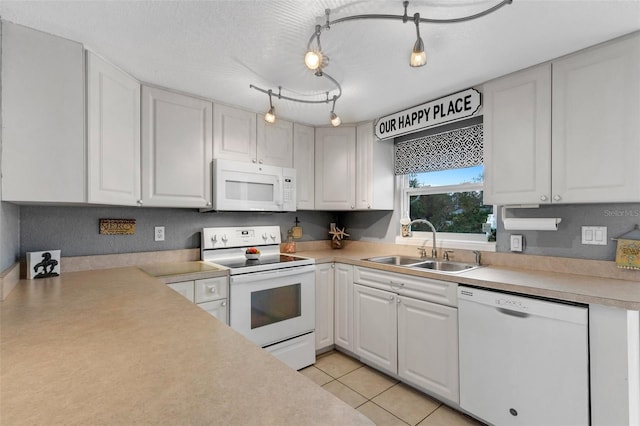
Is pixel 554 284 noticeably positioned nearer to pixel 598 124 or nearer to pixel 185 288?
pixel 598 124

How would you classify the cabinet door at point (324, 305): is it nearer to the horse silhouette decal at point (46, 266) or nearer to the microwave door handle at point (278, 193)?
the microwave door handle at point (278, 193)

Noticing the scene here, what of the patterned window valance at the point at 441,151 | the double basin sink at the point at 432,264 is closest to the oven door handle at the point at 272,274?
the double basin sink at the point at 432,264

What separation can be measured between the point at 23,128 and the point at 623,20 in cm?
293

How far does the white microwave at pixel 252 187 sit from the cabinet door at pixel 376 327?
103 cm

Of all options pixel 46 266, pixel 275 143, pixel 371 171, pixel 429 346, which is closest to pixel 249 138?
pixel 275 143

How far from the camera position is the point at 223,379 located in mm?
698

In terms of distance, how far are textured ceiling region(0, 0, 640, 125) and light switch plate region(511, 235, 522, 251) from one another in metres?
1.12

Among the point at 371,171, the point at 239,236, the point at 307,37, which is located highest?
the point at 307,37

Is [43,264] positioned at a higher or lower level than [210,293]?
higher

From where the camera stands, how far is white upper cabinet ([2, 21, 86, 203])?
1465 millimetres

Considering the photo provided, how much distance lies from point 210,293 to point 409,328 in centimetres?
142

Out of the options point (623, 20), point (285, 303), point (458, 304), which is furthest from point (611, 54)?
point (285, 303)

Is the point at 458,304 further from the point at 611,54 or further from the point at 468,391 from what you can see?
the point at 611,54

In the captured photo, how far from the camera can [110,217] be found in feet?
7.45
